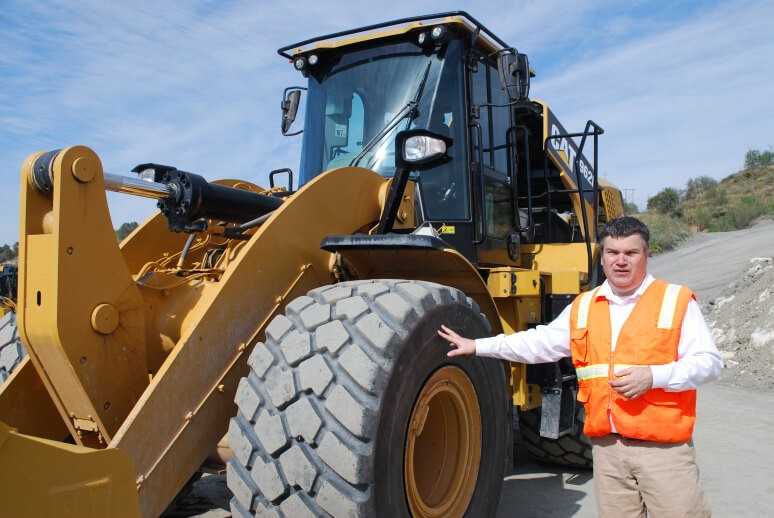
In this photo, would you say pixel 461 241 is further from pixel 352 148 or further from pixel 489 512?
pixel 489 512

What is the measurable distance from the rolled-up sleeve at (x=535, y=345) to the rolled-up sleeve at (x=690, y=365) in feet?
1.81

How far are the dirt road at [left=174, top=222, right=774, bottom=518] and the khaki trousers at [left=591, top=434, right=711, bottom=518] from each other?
159 centimetres

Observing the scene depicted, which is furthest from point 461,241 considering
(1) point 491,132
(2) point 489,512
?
(2) point 489,512

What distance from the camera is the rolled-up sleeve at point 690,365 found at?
257 cm

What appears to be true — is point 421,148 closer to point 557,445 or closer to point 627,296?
point 627,296

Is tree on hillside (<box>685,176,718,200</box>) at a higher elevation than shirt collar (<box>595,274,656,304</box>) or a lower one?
higher

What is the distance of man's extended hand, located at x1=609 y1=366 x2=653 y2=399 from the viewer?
256 centimetres

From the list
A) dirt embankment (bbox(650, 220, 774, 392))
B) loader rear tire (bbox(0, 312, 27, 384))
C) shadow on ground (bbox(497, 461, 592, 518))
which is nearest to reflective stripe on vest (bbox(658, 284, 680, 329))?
shadow on ground (bbox(497, 461, 592, 518))

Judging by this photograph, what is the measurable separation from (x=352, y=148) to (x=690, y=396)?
2.65 meters

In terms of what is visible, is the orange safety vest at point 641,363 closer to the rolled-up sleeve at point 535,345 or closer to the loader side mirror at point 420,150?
the rolled-up sleeve at point 535,345

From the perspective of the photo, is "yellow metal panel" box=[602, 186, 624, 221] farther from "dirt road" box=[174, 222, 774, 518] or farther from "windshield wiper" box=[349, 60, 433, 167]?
"windshield wiper" box=[349, 60, 433, 167]

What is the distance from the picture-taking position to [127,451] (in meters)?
2.58

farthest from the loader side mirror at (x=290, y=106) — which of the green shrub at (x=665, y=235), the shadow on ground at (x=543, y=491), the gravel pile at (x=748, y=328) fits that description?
the green shrub at (x=665, y=235)

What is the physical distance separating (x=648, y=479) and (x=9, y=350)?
3.31 meters
